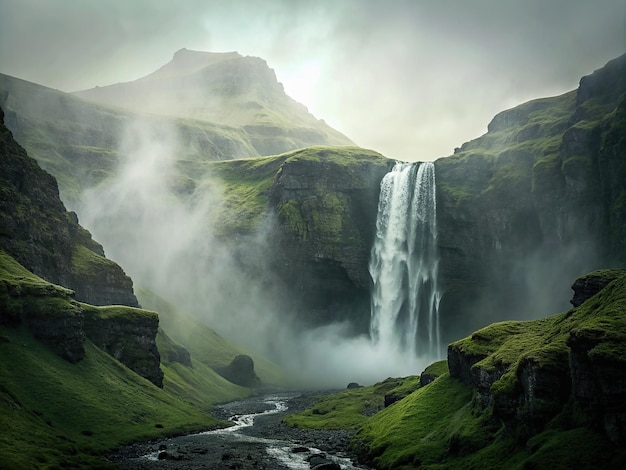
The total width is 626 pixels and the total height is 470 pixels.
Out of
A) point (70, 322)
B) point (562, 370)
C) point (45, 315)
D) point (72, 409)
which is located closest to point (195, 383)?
point (70, 322)

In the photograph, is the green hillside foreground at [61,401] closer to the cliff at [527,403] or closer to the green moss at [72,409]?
the green moss at [72,409]

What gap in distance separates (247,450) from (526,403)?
44.6 m

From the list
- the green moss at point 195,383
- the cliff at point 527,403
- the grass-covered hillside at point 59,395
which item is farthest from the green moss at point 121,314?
the cliff at point 527,403

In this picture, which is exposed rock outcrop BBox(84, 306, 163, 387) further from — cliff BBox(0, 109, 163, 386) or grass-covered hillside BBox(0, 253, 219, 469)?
grass-covered hillside BBox(0, 253, 219, 469)

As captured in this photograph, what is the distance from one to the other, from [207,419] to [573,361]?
84.6 meters

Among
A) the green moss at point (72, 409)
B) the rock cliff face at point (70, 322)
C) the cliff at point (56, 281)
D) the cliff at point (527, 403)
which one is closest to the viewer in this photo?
the cliff at point (527, 403)

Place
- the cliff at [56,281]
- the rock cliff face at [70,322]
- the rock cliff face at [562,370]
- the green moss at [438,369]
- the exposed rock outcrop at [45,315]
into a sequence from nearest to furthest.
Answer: the rock cliff face at [562,370]
the green moss at [438,369]
the exposed rock outcrop at [45,315]
the rock cliff face at [70,322]
the cliff at [56,281]

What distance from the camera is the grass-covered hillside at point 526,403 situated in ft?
168

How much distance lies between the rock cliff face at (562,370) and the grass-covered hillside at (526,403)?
10 centimetres

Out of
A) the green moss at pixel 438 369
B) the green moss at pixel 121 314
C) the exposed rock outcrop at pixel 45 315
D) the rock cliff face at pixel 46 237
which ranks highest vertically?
the rock cliff face at pixel 46 237

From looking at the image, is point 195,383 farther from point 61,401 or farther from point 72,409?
point 72,409

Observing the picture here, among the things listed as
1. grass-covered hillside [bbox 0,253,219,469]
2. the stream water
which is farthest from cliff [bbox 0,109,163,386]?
the stream water

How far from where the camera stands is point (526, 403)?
6153 cm

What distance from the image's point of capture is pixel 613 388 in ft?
165
